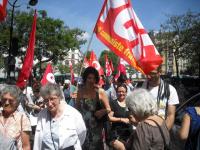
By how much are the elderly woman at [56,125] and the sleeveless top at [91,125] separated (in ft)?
3.05

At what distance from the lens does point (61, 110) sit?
388cm

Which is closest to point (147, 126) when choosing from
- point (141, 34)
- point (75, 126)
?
point (75, 126)

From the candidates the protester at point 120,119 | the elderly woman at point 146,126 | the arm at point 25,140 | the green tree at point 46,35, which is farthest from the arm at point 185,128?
the green tree at point 46,35

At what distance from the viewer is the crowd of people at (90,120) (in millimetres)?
3203

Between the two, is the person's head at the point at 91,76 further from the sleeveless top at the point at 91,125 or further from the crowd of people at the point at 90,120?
the sleeveless top at the point at 91,125

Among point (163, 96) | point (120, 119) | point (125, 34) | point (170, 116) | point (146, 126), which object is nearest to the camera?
point (146, 126)

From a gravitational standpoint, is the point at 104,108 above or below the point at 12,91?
below

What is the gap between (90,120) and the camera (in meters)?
4.88

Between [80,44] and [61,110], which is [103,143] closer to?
[61,110]

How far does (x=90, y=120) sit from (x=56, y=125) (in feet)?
3.77

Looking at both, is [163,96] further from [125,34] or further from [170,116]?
[125,34]

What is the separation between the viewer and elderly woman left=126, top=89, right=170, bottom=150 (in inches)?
122

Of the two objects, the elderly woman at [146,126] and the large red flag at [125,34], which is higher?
the large red flag at [125,34]

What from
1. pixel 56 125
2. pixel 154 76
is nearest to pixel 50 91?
pixel 56 125
